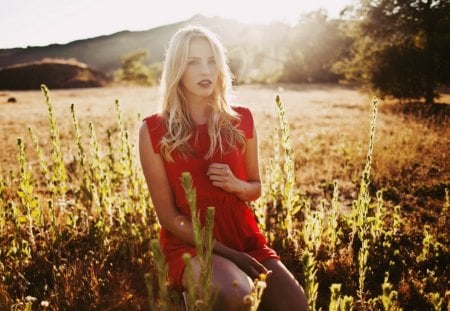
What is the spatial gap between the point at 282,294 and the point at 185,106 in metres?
1.62

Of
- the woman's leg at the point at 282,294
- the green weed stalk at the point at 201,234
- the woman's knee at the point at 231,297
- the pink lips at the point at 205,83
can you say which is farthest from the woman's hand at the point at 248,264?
the pink lips at the point at 205,83

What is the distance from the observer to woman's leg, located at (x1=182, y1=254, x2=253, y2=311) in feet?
7.02

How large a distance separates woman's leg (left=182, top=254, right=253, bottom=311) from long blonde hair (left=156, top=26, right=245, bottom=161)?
89 cm

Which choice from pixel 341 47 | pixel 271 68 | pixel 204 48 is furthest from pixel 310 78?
pixel 204 48

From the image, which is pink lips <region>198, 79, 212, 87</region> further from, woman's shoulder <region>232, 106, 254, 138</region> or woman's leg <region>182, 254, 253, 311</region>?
woman's leg <region>182, 254, 253, 311</region>

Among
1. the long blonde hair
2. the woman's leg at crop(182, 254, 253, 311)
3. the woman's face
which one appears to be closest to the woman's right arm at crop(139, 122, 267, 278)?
the long blonde hair

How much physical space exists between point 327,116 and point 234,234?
11153 millimetres

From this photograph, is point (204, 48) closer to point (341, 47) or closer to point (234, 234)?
point (234, 234)

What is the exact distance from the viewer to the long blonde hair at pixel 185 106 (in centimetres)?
283

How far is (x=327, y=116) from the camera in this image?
1317 cm

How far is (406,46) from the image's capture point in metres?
15.7

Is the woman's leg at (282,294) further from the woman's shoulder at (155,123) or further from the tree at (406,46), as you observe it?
the tree at (406,46)

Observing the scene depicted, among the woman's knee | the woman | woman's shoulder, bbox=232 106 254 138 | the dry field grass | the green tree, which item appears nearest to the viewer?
the woman's knee

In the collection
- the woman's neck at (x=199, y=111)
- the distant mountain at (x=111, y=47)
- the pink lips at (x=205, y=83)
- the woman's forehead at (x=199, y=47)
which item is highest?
the distant mountain at (x=111, y=47)
